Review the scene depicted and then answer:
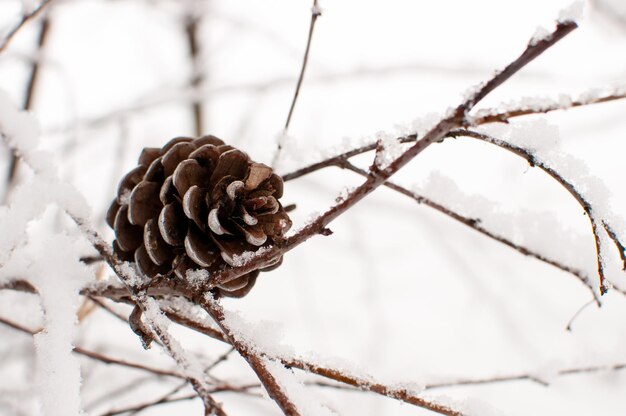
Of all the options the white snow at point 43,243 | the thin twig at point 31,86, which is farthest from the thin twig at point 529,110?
the thin twig at point 31,86

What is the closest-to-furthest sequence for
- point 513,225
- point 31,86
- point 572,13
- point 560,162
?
1. point 572,13
2. point 560,162
3. point 513,225
4. point 31,86

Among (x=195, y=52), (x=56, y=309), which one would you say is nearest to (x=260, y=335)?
(x=56, y=309)

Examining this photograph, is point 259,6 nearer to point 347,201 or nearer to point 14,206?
point 14,206

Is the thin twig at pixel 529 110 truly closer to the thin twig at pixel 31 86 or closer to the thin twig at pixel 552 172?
the thin twig at pixel 552 172

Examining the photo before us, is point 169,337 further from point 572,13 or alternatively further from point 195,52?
point 195,52

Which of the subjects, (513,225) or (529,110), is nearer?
(529,110)

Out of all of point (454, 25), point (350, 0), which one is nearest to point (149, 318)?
point (350, 0)

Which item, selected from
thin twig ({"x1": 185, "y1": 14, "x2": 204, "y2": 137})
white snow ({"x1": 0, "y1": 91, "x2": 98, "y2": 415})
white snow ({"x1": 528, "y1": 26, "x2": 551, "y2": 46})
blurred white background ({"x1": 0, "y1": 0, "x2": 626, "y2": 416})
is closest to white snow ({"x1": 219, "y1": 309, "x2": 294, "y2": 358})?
white snow ({"x1": 0, "y1": 91, "x2": 98, "y2": 415})

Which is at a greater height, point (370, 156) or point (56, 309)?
point (370, 156)
